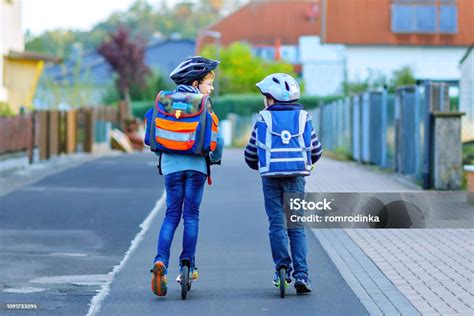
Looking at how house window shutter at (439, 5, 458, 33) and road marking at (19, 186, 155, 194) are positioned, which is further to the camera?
house window shutter at (439, 5, 458, 33)

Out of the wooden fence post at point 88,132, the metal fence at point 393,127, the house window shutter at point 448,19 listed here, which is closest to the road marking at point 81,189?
the metal fence at point 393,127

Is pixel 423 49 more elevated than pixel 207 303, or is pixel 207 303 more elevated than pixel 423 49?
pixel 423 49

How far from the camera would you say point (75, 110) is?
35.7m

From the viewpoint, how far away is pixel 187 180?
9.07 m

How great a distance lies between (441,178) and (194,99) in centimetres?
1025

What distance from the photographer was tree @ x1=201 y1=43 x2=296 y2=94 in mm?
79875

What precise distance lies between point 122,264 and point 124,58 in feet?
212

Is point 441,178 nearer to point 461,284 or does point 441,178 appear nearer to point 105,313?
point 461,284

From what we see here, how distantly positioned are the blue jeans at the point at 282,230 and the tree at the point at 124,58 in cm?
6576

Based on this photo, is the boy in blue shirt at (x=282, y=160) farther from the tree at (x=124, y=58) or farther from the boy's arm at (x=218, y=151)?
the tree at (x=124, y=58)

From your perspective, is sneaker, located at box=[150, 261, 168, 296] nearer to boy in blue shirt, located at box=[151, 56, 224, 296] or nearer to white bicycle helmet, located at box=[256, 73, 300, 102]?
boy in blue shirt, located at box=[151, 56, 224, 296]

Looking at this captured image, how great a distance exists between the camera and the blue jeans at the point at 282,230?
29.6 ft

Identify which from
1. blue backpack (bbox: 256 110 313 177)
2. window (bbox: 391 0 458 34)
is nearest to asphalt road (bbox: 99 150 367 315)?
blue backpack (bbox: 256 110 313 177)

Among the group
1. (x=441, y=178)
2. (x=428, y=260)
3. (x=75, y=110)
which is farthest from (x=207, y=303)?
(x=75, y=110)
